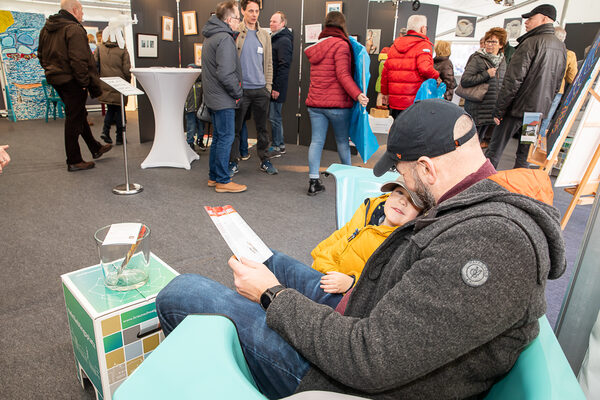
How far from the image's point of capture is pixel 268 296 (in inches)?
39.2

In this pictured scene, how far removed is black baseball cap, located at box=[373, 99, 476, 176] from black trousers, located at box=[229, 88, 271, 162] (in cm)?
336

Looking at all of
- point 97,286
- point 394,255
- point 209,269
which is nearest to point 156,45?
point 209,269

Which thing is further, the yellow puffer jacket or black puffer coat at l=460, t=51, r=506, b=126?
black puffer coat at l=460, t=51, r=506, b=126

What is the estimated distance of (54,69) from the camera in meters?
3.96

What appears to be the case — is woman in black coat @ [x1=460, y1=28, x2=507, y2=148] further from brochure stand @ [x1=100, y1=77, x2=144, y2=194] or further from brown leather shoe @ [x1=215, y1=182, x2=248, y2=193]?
brochure stand @ [x1=100, y1=77, x2=144, y2=194]

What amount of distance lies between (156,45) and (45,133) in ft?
7.89

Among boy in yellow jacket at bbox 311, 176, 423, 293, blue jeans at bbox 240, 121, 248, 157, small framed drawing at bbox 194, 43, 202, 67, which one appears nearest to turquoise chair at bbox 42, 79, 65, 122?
small framed drawing at bbox 194, 43, 202, 67

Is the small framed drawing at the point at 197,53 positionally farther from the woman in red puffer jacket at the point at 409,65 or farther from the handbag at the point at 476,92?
the handbag at the point at 476,92

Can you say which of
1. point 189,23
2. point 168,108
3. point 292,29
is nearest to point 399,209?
point 168,108

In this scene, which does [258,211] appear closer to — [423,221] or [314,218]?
[314,218]

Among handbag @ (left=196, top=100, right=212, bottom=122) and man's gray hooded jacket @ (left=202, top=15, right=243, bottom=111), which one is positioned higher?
man's gray hooded jacket @ (left=202, top=15, right=243, bottom=111)

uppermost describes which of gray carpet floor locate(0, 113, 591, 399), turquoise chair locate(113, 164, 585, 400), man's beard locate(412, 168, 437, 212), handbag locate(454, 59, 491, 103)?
handbag locate(454, 59, 491, 103)

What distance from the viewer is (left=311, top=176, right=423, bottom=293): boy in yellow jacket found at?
136 cm

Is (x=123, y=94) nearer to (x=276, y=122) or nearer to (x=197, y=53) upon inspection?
(x=276, y=122)
